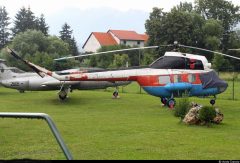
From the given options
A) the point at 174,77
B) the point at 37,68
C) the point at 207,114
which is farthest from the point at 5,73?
the point at 207,114

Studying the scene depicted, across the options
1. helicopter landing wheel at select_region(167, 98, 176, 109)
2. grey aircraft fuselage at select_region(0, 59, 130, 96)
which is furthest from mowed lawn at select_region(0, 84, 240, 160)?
grey aircraft fuselage at select_region(0, 59, 130, 96)

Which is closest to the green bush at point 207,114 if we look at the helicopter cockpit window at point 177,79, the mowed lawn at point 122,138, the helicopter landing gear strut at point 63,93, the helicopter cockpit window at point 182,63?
the mowed lawn at point 122,138

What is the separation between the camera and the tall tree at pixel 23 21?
306 ft

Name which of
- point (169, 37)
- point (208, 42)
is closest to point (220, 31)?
point (208, 42)

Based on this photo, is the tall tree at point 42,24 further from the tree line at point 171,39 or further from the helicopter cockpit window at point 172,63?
the helicopter cockpit window at point 172,63

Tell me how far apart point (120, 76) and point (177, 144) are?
8.83 m

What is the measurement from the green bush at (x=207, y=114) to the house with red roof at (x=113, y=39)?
283 ft

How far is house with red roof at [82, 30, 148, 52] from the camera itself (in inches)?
3916

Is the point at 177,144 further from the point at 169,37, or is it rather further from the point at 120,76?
the point at 169,37

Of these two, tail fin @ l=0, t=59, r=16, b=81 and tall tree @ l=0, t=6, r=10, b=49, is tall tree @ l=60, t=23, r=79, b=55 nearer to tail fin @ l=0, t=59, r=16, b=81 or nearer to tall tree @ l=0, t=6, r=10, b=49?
tall tree @ l=0, t=6, r=10, b=49

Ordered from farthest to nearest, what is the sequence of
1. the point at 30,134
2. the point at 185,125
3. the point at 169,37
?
the point at 169,37, the point at 185,125, the point at 30,134

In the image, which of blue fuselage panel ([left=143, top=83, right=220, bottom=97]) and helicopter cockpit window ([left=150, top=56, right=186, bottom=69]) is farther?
helicopter cockpit window ([left=150, top=56, right=186, bottom=69])

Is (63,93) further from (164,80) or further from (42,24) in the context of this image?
(42,24)

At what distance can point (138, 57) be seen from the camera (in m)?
69.1
